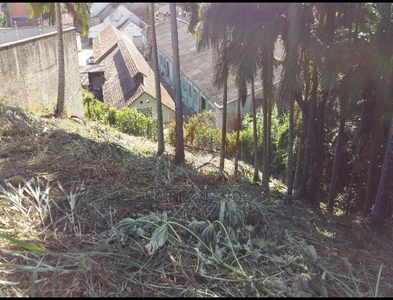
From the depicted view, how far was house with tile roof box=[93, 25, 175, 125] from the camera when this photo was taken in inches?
804

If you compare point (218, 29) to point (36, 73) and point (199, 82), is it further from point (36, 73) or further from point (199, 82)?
point (199, 82)

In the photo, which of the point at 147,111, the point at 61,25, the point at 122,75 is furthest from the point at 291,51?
the point at 122,75

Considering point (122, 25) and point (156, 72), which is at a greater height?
point (156, 72)

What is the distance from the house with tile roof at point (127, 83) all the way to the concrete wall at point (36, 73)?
18.7 ft

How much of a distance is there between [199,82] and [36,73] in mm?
9832

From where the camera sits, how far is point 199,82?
20.7 meters

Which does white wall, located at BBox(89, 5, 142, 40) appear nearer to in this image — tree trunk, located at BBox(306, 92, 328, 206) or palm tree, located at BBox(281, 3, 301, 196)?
tree trunk, located at BBox(306, 92, 328, 206)

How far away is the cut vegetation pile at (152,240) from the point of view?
3.74 meters

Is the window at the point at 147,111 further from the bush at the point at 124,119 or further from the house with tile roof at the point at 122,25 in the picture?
the house with tile roof at the point at 122,25

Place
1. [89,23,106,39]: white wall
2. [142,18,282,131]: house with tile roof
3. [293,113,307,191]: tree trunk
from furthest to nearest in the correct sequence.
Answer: [89,23,106,39]: white wall
[142,18,282,131]: house with tile roof
[293,113,307,191]: tree trunk

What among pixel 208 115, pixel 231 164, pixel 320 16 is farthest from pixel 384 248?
pixel 208 115

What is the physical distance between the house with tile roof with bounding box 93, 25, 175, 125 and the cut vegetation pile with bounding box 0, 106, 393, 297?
13.6m

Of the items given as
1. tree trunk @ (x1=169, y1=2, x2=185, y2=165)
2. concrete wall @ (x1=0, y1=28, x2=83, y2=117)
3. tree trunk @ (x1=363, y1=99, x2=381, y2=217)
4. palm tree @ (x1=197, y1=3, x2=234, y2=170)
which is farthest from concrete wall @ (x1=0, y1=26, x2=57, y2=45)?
tree trunk @ (x1=363, y1=99, x2=381, y2=217)

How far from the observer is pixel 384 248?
6484mm
